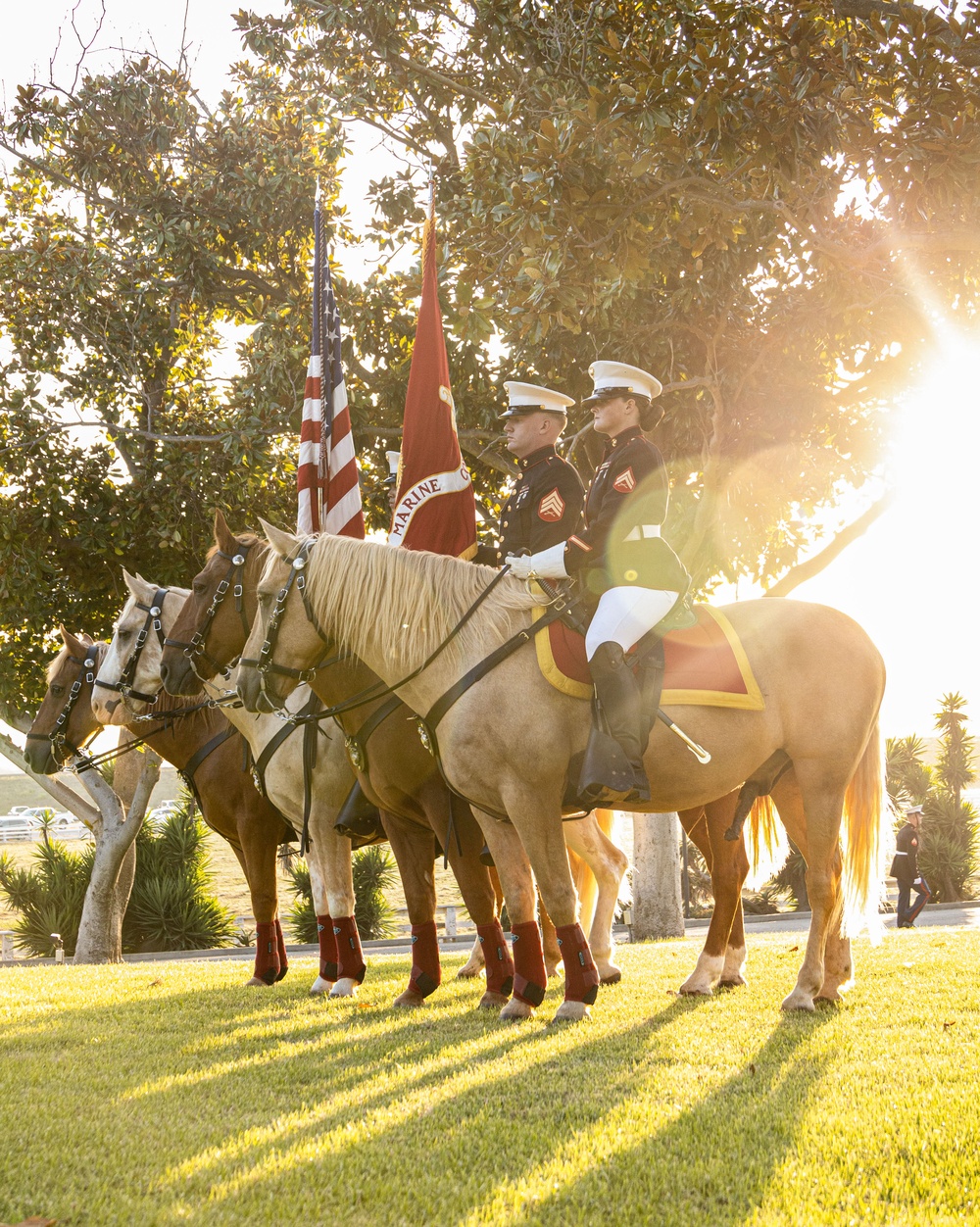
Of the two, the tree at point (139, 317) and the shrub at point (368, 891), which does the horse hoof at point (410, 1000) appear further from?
the shrub at point (368, 891)

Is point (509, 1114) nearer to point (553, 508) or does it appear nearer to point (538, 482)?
point (553, 508)

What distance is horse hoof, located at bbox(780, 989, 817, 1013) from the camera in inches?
241

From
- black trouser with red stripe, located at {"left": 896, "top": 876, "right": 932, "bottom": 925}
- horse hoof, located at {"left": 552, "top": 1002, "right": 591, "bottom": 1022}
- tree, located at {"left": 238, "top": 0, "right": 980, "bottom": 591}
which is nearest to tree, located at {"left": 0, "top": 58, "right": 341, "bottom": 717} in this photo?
tree, located at {"left": 238, "top": 0, "right": 980, "bottom": 591}

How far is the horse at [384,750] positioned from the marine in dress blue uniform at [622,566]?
1.48 m

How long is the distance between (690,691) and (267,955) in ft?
15.8

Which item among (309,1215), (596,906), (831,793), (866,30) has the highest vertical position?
(866,30)

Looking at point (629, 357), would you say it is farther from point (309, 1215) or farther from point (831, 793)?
point (309, 1215)

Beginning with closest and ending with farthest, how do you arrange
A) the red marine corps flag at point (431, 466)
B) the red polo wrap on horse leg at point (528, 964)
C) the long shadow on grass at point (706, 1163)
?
the long shadow on grass at point (706, 1163)
the red polo wrap on horse leg at point (528, 964)
the red marine corps flag at point (431, 466)

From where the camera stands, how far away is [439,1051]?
5395 millimetres

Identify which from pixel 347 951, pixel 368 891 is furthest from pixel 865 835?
pixel 368 891

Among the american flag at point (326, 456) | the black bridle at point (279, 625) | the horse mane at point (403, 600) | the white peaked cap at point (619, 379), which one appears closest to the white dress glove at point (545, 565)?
the horse mane at point (403, 600)

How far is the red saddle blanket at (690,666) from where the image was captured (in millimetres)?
5797

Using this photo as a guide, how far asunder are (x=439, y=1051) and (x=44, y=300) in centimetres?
1298

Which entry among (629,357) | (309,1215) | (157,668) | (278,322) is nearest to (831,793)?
(309,1215)
